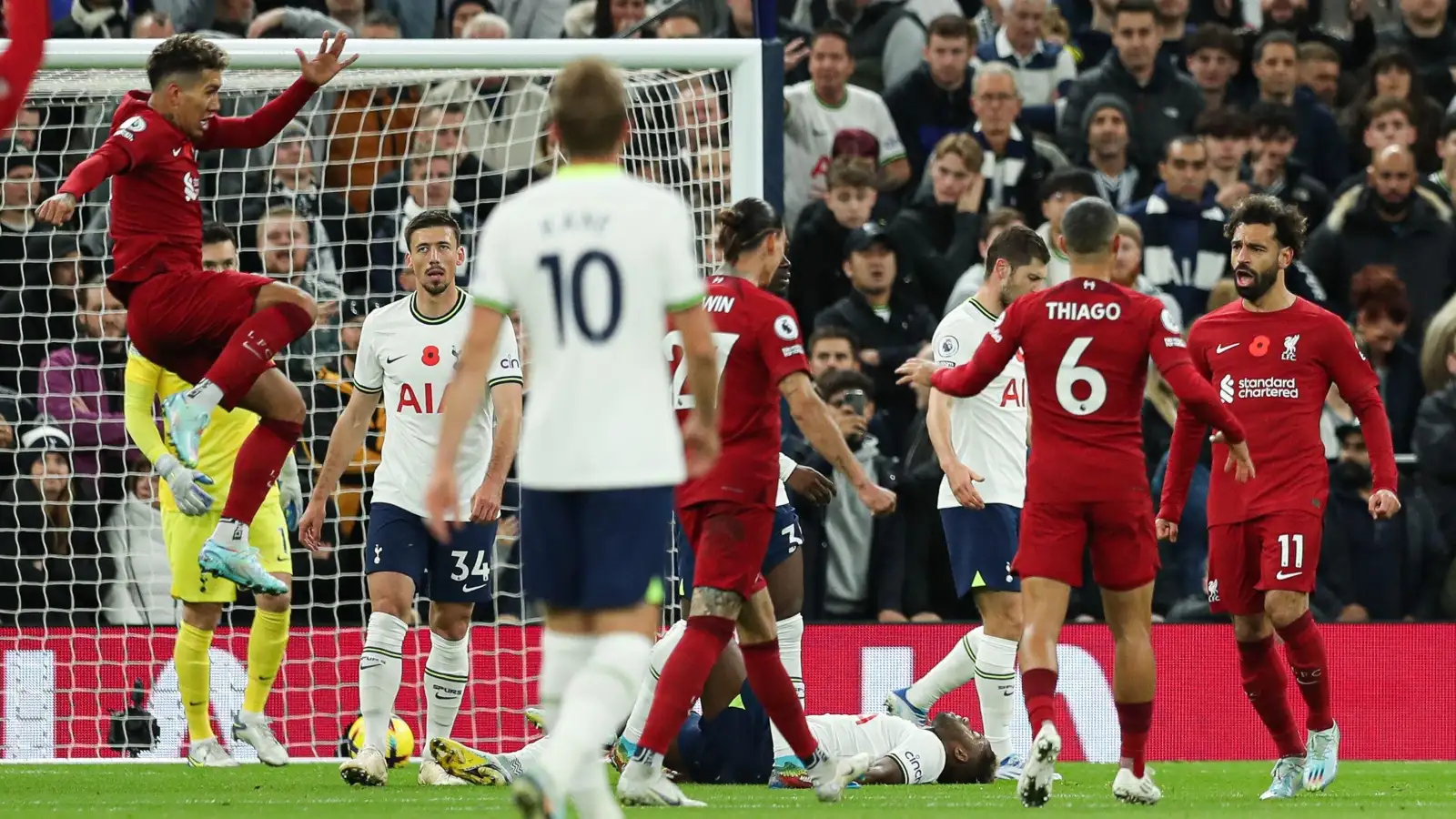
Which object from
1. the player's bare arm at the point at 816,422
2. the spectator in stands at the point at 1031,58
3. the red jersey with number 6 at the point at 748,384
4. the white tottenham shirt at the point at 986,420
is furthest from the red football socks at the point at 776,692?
the spectator in stands at the point at 1031,58

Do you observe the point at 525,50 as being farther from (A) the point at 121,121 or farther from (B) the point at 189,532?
(B) the point at 189,532

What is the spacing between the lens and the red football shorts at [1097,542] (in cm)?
781

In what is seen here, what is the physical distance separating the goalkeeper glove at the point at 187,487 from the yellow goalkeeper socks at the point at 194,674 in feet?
4.79

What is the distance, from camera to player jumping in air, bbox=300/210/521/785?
9.23 meters

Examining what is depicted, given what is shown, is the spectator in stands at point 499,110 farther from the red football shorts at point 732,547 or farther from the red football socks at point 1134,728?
the red football socks at point 1134,728

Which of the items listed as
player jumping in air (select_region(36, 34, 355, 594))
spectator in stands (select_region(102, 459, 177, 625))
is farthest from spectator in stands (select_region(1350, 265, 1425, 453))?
spectator in stands (select_region(102, 459, 177, 625))

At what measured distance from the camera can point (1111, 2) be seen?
16.0 meters

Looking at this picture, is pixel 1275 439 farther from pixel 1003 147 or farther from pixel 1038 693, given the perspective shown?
pixel 1003 147

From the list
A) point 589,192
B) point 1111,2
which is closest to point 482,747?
point 589,192

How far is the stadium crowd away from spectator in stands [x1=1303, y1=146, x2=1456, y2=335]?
0.8 inches

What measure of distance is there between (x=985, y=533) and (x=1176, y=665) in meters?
2.58

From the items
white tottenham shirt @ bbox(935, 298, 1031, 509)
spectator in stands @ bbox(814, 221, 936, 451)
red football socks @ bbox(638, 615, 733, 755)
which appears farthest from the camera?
spectator in stands @ bbox(814, 221, 936, 451)

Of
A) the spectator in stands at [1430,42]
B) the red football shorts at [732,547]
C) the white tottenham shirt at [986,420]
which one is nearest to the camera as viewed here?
the red football shorts at [732,547]

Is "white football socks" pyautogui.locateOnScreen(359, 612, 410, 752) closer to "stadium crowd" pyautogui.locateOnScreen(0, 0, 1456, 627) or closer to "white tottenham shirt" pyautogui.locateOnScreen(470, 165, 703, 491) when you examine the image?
"stadium crowd" pyautogui.locateOnScreen(0, 0, 1456, 627)
